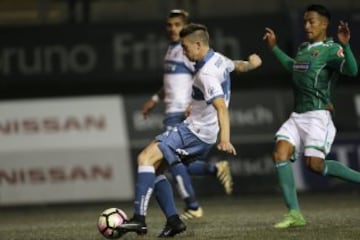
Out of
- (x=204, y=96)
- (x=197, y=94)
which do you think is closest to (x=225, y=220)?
(x=197, y=94)

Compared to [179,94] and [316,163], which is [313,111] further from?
[179,94]

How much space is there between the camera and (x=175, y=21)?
895 centimetres

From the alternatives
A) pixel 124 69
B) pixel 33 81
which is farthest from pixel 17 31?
pixel 124 69

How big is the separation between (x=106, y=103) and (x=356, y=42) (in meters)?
3.51

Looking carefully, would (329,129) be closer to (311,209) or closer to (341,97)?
(311,209)

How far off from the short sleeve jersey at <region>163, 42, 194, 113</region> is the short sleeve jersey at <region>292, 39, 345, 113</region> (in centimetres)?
183

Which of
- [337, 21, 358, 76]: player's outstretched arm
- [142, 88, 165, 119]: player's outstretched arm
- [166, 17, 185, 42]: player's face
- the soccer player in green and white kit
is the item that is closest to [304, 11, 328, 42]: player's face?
the soccer player in green and white kit

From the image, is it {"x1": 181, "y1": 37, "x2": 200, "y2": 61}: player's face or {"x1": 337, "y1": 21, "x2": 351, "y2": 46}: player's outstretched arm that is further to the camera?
{"x1": 337, "y1": 21, "x2": 351, "y2": 46}: player's outstretched arm

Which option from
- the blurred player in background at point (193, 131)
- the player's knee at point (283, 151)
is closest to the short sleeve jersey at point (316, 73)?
the player's knee at point (283, 151)

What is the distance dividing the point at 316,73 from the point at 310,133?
0.51m

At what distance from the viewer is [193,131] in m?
7.00

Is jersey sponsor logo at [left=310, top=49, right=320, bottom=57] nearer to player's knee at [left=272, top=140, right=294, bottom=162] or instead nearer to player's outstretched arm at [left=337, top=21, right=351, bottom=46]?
player's outstretched arm at [left=337, top=21, right=351, bottom=46]

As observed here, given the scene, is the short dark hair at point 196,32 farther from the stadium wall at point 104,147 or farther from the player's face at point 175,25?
the stadium wall at point 104,147

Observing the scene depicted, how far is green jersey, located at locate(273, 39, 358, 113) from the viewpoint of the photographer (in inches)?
298
